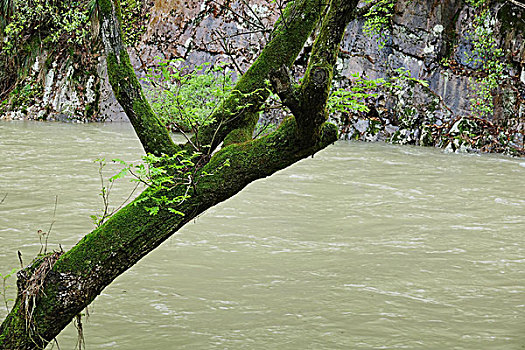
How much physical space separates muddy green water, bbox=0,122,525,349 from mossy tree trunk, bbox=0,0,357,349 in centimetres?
65

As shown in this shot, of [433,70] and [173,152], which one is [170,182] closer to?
[173,152]

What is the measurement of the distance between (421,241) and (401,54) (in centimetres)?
797

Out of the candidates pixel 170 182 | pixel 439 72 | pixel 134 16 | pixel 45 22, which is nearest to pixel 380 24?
pixel 439 72

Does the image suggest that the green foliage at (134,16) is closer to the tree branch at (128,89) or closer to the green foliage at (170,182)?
the tree branch at (128,89)

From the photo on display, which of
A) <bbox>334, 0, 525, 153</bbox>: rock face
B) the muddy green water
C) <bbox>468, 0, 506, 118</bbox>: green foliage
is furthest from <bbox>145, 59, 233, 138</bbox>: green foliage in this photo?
<bbox>468, 0, 506, 118</bbox>: green foliage

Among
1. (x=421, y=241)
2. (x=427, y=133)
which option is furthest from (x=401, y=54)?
(x=421, y=241)

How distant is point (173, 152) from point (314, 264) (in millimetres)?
1833

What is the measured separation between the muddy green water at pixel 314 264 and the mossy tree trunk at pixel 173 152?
0.65 metres

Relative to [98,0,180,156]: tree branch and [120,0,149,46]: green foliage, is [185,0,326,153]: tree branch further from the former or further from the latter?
A: [120,0,149,46]: green foliage

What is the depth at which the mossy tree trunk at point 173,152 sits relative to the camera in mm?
2051

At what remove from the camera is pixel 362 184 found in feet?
22.7

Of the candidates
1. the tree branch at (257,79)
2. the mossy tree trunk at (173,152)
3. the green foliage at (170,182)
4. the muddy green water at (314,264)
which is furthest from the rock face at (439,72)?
the green foliage at (170,182)

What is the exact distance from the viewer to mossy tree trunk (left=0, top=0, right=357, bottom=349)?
205 centimetres

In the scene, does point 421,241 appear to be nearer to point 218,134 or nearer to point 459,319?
point 459,319
